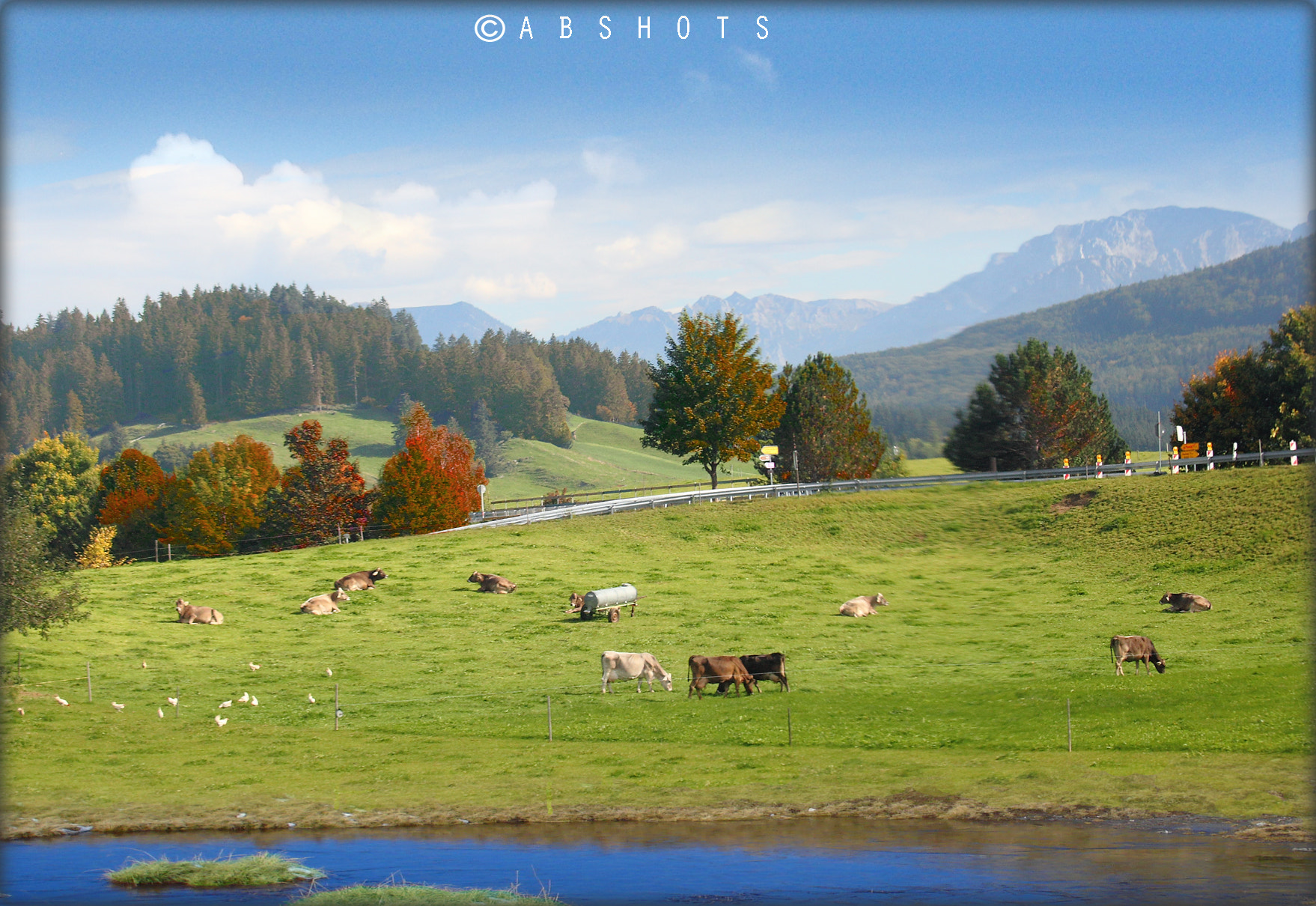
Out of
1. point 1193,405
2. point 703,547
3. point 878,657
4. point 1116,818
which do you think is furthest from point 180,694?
point 1193,405

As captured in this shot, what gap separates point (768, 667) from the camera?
111 ft

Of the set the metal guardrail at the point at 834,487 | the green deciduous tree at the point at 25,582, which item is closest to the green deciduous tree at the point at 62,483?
the metal guardrail at the point at 834,487

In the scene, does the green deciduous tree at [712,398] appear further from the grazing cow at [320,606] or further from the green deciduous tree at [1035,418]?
the grazing cow at [320,606]

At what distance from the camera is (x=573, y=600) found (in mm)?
46406

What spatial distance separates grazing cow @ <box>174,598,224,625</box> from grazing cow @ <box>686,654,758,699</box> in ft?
79.5

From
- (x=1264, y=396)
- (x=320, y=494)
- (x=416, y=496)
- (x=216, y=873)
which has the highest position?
(x=1264, y=396)

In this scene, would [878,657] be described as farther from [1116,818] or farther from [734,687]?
[1116,818]

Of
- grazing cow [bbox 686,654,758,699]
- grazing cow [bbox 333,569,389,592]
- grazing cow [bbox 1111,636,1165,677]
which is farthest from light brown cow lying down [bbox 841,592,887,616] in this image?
grazing cow [bbox 333,569,389,592]

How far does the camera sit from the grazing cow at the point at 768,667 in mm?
33469

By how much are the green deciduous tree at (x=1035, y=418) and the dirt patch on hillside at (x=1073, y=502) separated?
113 feet

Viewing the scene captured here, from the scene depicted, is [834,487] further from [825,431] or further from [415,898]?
[415,898]

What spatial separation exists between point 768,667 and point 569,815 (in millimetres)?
11996

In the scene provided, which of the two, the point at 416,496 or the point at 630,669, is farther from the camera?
the point at 416,496

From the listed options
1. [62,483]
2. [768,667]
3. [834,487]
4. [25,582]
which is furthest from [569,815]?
[62,483]
